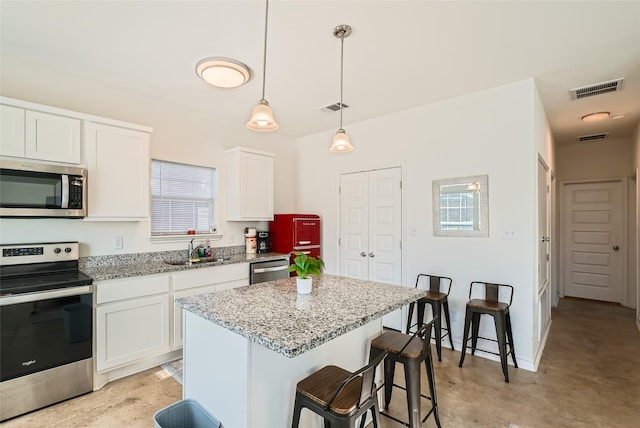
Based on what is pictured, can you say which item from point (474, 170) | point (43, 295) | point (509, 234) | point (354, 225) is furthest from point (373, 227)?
point (43, 295)

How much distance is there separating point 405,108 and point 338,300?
279cm

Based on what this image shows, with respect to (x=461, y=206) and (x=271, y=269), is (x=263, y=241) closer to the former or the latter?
(x=271, y=269)

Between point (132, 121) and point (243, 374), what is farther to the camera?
point (132, 121)

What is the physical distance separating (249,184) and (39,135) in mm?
2134

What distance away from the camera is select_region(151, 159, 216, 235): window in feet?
11.6

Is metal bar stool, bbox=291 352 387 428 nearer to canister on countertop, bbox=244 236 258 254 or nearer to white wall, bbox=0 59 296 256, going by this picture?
white wall, bbox=0 59 296 256

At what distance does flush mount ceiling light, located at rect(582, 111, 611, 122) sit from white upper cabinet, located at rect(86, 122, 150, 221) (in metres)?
5.33

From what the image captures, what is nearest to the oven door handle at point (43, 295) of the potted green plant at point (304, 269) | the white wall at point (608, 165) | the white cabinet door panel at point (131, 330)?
the white cabinet door panel at point (131, 330)

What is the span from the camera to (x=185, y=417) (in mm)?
1699

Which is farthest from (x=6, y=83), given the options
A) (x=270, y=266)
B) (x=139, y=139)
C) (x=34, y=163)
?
(x=270, y=266)

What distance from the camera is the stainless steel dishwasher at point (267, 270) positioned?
3.65 meters

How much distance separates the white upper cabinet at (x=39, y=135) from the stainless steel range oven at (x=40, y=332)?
2.59ft

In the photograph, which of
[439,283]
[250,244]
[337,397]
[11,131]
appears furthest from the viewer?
[250,244]

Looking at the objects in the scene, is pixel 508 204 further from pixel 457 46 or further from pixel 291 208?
pixel 291 208
